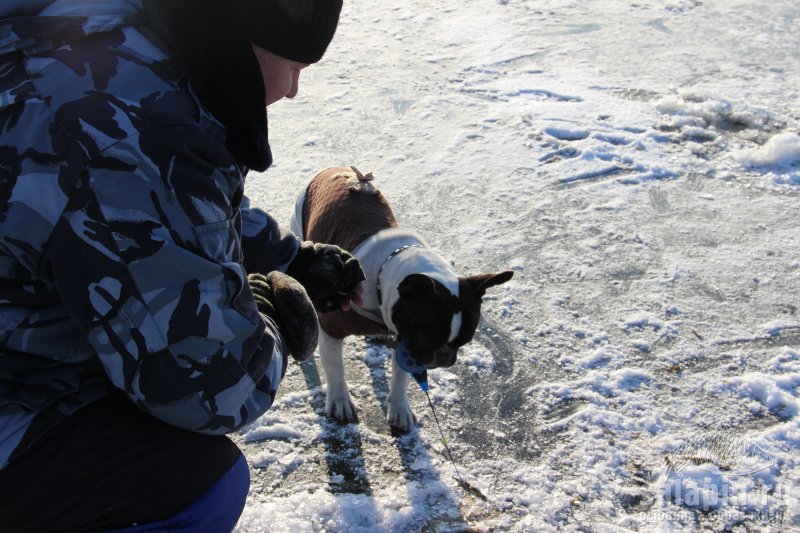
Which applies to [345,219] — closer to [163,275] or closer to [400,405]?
[400,405]

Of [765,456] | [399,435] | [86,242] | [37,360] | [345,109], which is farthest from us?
[345,109]

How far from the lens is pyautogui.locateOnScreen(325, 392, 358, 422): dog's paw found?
3.42m

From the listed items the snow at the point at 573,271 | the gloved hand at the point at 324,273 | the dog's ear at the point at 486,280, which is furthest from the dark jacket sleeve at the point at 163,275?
the dog's ear at the point at 486,280

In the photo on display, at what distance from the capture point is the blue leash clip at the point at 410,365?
10.4 feet

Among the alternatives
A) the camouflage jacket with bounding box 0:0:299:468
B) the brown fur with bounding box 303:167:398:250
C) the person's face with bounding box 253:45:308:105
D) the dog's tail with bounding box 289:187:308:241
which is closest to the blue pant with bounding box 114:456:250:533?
the camouflage jacket with bounding box 0:0:299:468

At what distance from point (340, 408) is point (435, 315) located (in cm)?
73

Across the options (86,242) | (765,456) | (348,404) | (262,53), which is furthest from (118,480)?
(765,456)

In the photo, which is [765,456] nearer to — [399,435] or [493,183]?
[399,435]

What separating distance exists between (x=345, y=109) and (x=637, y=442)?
4.31m

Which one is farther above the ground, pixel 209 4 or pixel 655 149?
pixel 209 4

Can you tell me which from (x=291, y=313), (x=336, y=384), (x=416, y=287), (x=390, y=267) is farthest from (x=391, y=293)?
(x=291, y=313)

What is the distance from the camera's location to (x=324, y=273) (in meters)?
2.65

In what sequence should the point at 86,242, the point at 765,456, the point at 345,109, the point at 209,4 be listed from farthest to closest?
the point at 345,109 < the point at 765,456 < the point at 209,4 < the point at 86,242

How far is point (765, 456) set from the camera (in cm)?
315
